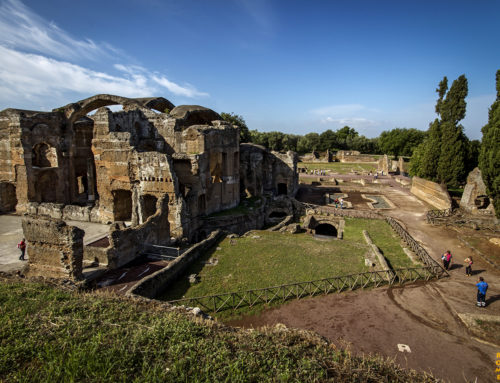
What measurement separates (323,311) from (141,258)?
30.3 feet

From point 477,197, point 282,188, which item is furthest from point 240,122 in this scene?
point 477,197

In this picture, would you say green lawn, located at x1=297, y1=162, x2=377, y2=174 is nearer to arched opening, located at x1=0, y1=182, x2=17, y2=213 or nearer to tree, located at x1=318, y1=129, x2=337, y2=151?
tree, located at x1=318, y1=129, x2=337, y2=151

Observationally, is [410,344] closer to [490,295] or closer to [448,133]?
[490,295]

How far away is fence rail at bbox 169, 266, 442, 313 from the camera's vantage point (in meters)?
10.8

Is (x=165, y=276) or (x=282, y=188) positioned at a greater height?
(x=282, y=188)

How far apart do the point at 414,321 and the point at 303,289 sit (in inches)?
166

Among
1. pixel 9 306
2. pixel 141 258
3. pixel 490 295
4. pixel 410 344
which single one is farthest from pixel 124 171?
pixel 490 295

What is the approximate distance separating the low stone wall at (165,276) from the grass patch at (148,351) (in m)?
3.44

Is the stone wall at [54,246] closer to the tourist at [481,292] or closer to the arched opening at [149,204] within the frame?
the arched opening at [149,204]

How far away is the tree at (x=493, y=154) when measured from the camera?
19875 mm

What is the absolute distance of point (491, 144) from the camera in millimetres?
20516

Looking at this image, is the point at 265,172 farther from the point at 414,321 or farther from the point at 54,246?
the point at 54,246

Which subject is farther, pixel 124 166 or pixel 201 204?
pixel 201 204

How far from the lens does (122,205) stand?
21.5 meters
